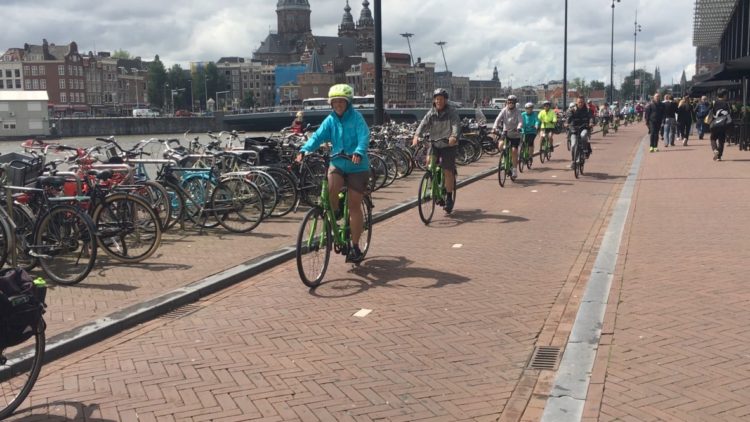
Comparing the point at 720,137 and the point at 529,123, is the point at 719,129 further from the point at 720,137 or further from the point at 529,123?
the point at 529,123

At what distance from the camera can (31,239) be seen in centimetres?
583

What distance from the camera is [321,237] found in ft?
19.4

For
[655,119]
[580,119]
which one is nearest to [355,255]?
[580,119]

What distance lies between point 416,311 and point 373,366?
1.13 m

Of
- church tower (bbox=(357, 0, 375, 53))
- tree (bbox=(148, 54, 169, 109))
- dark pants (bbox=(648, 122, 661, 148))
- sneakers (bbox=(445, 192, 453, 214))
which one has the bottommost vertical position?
sneakers (bbox=(445, 192, 453, 214))

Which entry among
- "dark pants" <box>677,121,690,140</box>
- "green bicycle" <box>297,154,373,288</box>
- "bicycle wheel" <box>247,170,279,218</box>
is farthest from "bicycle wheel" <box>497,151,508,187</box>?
"dark pants" <box>677,121,690,140</box>

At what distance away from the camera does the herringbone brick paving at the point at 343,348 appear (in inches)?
140

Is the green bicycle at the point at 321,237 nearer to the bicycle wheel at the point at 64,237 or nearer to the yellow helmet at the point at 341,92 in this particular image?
the yellow helmet at the point at 341,92

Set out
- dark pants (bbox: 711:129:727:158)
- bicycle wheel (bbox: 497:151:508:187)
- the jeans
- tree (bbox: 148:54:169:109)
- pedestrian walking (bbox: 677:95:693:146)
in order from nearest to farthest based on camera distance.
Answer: bicycle wheel (bbox: 497:151:508:187), dark pants (bbox: 711:129:727:158), the jeans, pedestrian walking (bbox: 677:95:693:146), tree (bbox: 148:54:169:109)

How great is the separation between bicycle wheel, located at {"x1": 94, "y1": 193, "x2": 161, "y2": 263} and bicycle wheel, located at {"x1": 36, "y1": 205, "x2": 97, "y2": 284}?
1.44 ft

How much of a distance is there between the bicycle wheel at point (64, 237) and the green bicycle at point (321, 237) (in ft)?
5.67

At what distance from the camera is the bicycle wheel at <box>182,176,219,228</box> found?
325 inches

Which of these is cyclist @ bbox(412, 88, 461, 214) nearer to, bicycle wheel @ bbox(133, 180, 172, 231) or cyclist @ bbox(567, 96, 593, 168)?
bicycle wheel @ bbox(133, 180, 172, 231)

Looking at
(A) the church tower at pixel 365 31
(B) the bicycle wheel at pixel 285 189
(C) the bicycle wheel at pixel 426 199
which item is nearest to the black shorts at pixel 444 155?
(C) the bicycle wheel at pixel 426 199
